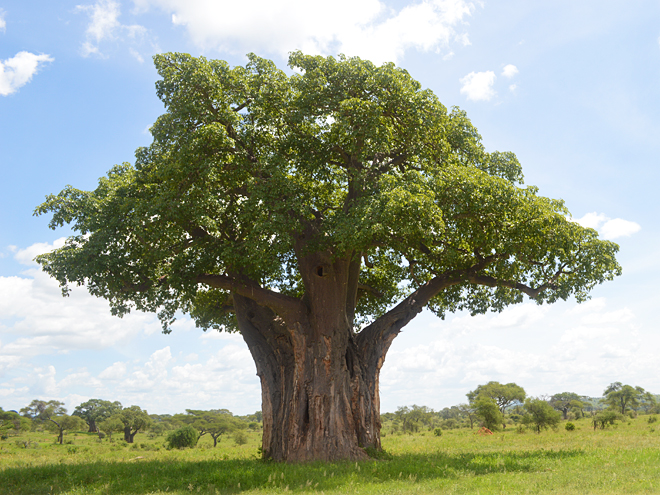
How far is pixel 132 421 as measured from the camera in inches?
2106

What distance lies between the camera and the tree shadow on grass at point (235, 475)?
428 inches

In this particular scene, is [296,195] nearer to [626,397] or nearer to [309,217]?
[309,217]

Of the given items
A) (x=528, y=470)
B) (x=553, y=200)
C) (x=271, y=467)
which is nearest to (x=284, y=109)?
(x=553, y=200)

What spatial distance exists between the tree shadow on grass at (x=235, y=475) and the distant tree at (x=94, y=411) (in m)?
56.8

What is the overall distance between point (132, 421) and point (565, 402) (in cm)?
5653

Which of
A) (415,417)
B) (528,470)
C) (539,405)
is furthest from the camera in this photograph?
(415,417)

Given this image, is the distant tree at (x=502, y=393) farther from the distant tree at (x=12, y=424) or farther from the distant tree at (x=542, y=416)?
the distant tree at (x=12, y=424)

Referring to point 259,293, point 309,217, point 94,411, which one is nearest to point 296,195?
point 309,217

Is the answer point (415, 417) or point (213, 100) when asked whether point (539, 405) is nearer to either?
point (415, 417)

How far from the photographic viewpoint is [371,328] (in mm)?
16781

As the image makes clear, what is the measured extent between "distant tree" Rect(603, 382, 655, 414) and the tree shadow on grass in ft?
190

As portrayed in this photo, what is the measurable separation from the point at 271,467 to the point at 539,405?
108 feet

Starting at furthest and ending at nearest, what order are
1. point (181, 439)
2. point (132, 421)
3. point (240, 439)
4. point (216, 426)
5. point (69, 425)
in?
point (69, 425) < point (132, 421) < point (216, 426) < point (240, 439) < point (181, 439)

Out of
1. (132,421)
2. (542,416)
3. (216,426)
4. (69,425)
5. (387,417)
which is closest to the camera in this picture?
(542,416)
